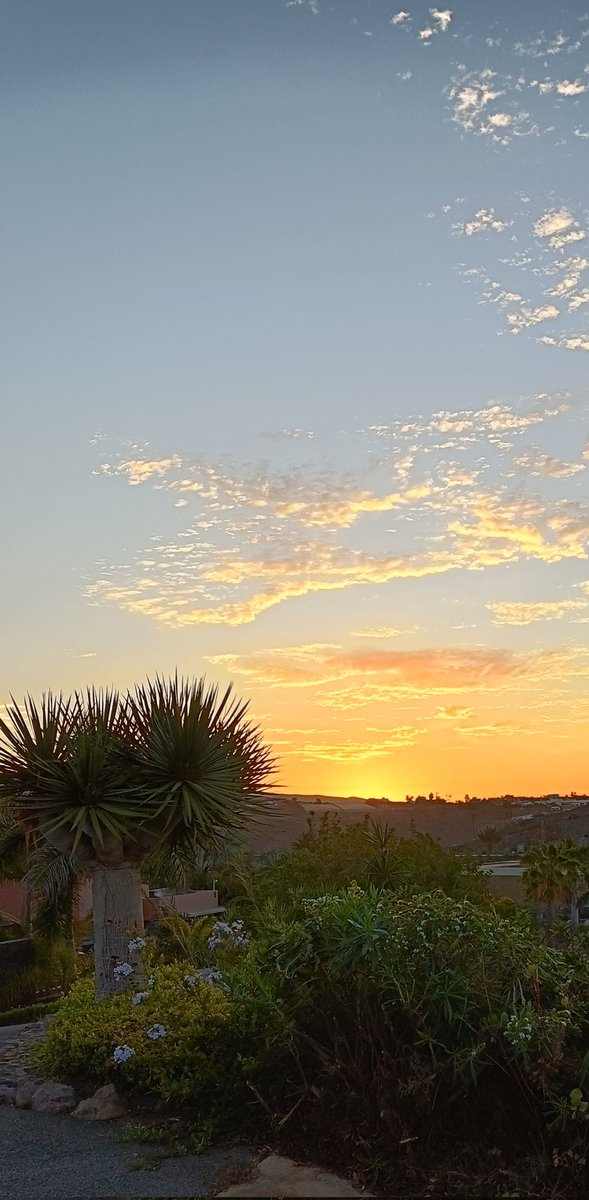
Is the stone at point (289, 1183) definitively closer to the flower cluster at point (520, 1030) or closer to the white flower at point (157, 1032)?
the flower cluster at point (520, 1030)

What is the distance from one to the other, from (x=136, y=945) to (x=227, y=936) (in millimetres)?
944

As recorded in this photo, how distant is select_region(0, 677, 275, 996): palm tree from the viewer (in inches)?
435

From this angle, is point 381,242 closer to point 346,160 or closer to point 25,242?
point 346,160

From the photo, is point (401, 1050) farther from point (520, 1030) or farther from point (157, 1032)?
point (157, 1032)

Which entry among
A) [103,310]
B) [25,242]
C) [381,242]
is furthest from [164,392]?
[381,242]

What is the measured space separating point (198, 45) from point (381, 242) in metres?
3.29

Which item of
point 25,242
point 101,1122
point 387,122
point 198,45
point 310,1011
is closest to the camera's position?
point 310,1011

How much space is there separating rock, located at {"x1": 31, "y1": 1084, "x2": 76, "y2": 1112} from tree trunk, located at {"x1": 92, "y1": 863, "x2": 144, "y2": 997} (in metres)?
1.81

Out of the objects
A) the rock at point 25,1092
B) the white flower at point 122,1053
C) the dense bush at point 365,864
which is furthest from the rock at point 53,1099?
the dense bush at point 365,864

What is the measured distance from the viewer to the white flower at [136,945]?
1084 centimetres

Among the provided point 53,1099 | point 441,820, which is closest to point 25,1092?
point 53,1099

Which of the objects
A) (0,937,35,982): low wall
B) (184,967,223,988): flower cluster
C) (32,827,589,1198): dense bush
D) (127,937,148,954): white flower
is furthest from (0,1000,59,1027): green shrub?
(32,827,589,1198): dense bush

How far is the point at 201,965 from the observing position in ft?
41.6

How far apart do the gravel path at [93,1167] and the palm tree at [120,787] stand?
2946 mm
